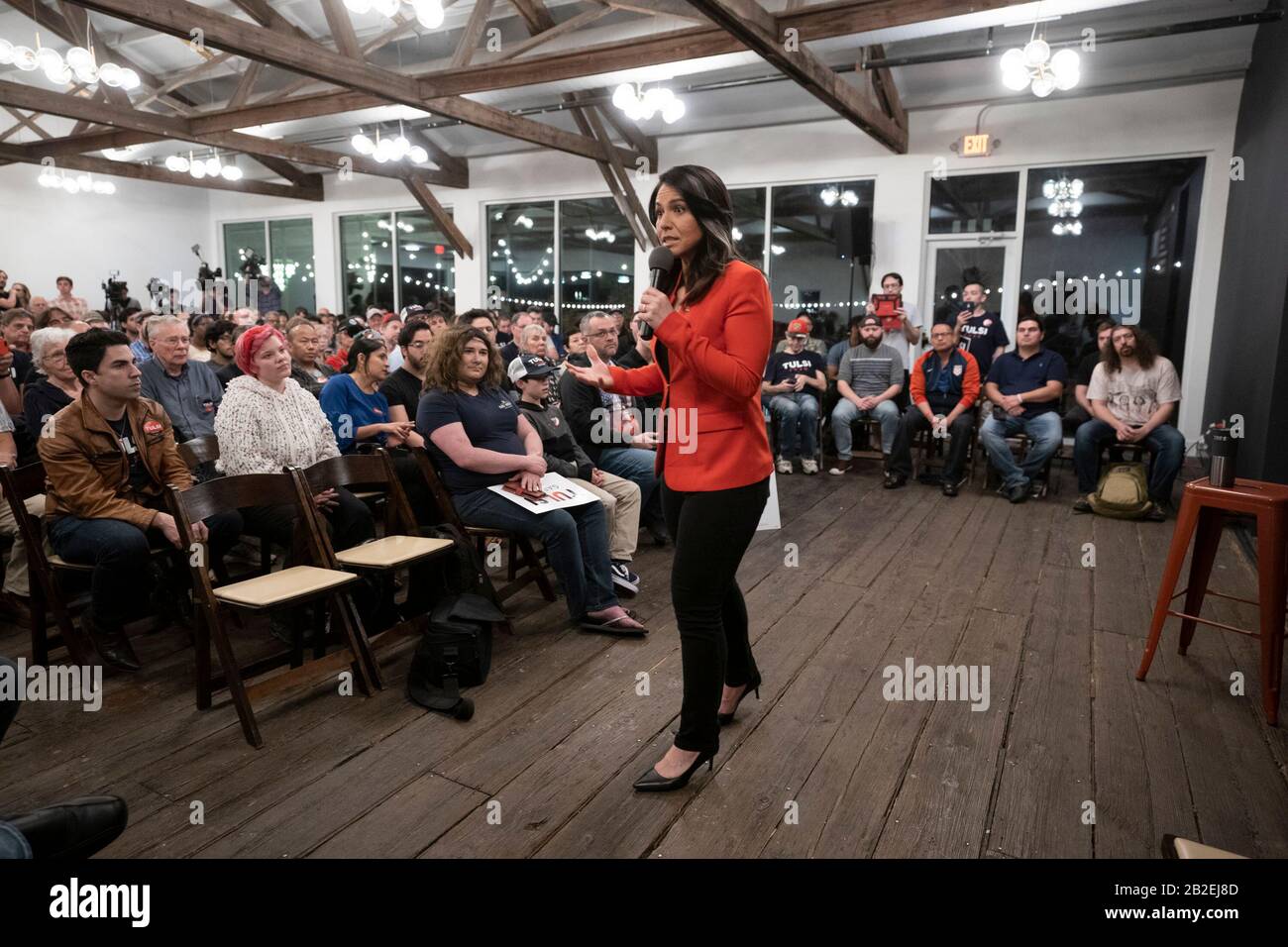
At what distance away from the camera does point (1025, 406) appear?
5.36 m

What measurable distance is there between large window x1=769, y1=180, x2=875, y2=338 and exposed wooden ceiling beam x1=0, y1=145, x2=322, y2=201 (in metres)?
7.09

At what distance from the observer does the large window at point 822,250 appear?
7785 mm

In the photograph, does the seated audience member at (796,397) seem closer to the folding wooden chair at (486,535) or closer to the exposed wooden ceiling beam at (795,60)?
the exposed wooden ceiling beam at (795,60)

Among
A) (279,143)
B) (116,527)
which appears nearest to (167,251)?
(279,143)

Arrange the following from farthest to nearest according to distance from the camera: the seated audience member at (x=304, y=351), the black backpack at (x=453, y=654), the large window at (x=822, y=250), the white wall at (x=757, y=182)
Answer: the large window at (x=822, y=250) → the white wall at (x=757, y=182) → the seated audience member at (x=304, y=351) → the black backpack at (x=453, y=654)

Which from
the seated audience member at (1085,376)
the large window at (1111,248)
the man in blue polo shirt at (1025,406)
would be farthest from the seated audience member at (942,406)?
the large window at (1111,248)

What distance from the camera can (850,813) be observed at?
1807mm

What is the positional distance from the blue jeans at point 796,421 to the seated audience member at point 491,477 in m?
3.39

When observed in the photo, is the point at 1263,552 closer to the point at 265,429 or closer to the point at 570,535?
the point at 570,535

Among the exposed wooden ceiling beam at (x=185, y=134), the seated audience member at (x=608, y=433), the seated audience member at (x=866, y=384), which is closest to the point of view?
the seated audience member at (x=608, y=433)

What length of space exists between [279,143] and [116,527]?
7.61 metres

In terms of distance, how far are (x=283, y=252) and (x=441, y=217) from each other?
3.79m

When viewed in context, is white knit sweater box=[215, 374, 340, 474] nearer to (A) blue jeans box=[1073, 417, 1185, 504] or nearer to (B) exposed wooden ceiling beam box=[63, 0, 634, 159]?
(B) exposed wooden ceiling beam box=[63, 0, 634, 159]

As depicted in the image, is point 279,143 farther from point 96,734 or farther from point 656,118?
point 96,734
